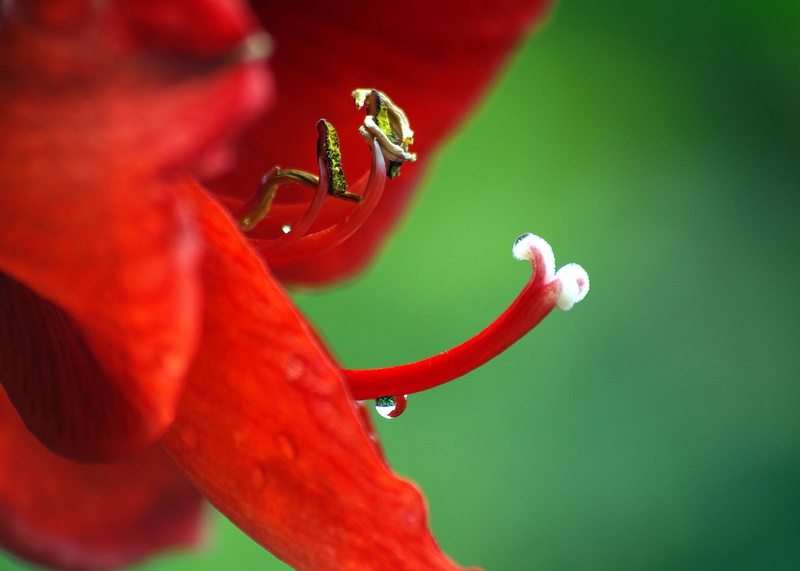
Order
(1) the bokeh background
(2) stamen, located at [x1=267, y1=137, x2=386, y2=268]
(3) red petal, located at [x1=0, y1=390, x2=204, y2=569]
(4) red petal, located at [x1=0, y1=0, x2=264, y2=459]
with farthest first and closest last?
(1) the bokeh background → (3) red petal, located at [x1=0, y1=390, x2=204, y2=569] → (2) stamen, located at [x1=267, y1=137, x2=386, y2=268] → (4) red petal, located at [x1=0, y1=0, x2=264, y2=459]

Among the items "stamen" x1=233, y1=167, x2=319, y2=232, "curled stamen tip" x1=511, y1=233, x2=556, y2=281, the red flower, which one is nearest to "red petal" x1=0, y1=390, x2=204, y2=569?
the red flower

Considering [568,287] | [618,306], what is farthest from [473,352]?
[618,306]

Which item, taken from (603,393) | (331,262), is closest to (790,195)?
(603,393)

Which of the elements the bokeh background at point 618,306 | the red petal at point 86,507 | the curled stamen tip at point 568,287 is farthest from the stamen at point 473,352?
the bokeh background at point 618,306

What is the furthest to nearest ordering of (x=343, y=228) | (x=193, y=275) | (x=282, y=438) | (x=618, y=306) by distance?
1. (x=618, y=306)
2. (x=343, y=228)
3. (x=282, y=438)
4. (x=193, y=275)

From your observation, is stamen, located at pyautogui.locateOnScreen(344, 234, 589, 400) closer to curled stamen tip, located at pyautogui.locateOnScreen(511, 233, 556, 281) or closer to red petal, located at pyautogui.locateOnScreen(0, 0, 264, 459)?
curled stamen tip, located at pyautogui.locateOnScreen(511, 233, 556, 281)

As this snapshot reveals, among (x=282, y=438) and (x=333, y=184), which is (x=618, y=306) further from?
(x=282, y=438)
